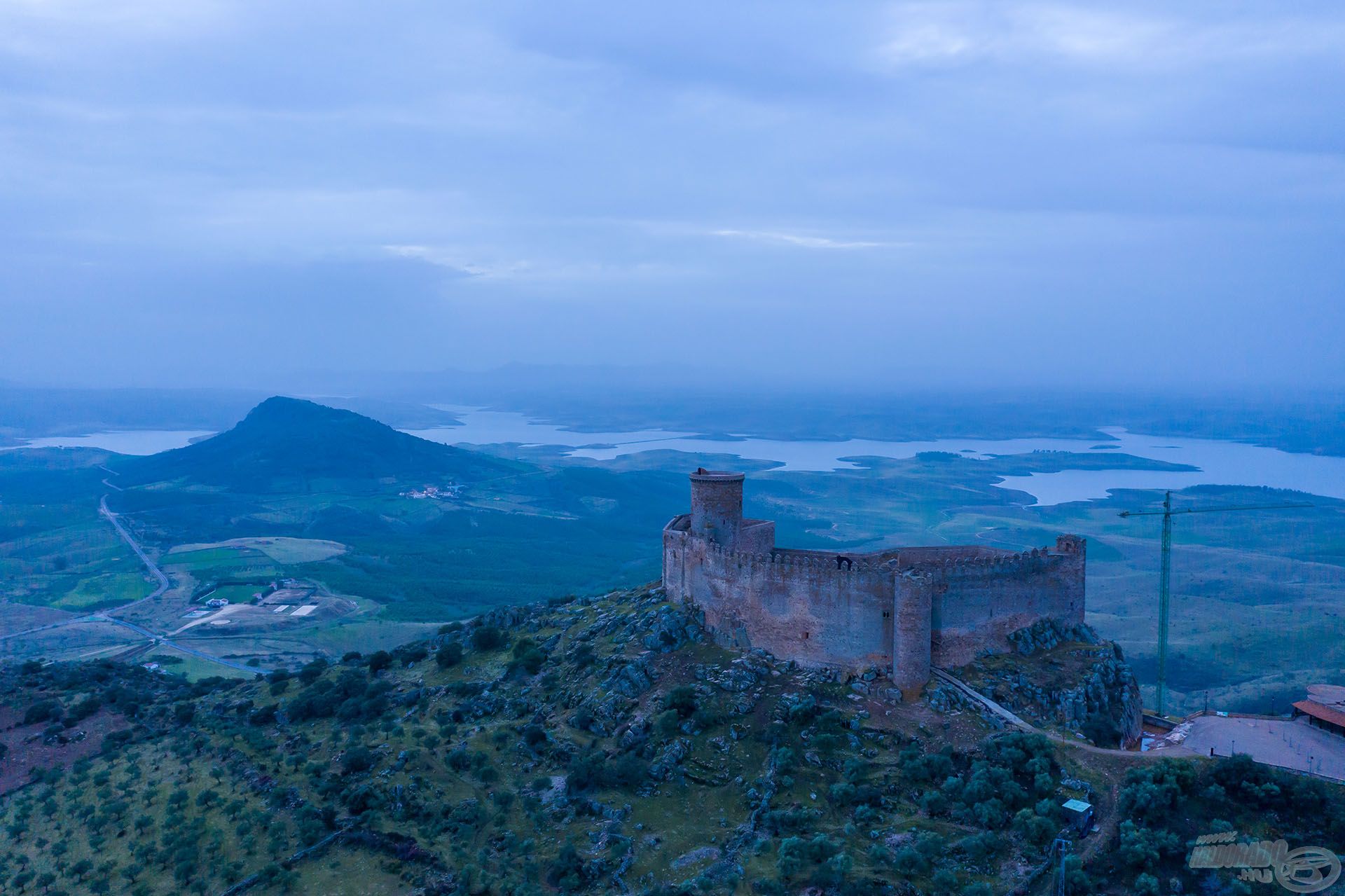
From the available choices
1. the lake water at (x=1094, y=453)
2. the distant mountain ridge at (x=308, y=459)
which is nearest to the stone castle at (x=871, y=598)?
the lake water at (x=1094, y=453)

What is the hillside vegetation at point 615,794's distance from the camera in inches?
869

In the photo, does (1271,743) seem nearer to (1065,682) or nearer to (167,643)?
(1065,682)

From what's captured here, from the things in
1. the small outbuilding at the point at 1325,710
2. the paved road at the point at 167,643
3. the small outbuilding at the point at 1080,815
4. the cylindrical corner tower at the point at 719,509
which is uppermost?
the cylindrical corner tower at the point at 719,509

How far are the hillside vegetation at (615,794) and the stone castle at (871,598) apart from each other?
3.25 feet

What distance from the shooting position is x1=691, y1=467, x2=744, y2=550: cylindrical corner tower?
33.2m

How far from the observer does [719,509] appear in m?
33.3

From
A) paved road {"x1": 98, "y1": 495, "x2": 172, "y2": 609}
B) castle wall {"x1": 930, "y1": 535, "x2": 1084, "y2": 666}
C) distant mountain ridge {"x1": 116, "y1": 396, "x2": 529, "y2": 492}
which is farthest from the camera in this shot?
distant mountain ridge {"x1": 116, "y1": 396, "x2": 529, "y2": 492}

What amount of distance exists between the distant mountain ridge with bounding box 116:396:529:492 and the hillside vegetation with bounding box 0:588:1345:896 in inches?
3542

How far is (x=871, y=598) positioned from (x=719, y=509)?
6.97 meters

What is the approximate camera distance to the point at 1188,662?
5191 cm

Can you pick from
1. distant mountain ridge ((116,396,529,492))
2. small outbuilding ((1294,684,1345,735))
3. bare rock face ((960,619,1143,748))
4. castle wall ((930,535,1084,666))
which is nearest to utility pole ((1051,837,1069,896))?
bare rock face ((960,619,1143,748))

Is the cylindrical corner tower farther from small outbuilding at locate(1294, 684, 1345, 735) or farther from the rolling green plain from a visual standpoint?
the rolling green plain

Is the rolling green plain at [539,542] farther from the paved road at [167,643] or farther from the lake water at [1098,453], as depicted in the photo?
the lake water at [1098,453]

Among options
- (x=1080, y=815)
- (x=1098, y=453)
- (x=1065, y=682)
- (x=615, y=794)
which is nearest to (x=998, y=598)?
(x=1065, y=682)
